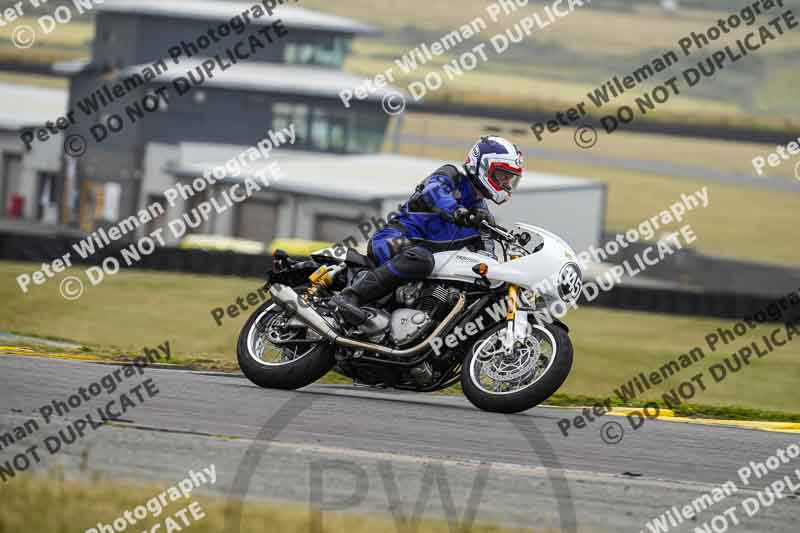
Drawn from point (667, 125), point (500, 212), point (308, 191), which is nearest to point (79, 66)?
point (308, 191)

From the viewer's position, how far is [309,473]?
21.4ft

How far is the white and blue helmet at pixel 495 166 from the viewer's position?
9.38m

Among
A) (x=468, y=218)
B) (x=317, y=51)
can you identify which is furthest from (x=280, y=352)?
(x=317, y=51)

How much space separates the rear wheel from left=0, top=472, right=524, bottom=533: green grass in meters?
3.67

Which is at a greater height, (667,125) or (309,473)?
(309,473)

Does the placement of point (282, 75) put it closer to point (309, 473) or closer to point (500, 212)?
point (500, 212)

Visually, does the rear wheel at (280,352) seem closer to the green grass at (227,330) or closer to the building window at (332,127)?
the green grass at (227,330)

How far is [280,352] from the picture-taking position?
989cm

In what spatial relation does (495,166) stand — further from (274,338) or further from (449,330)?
(274,338)

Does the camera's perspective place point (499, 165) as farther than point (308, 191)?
No

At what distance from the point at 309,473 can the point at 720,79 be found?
129285mm

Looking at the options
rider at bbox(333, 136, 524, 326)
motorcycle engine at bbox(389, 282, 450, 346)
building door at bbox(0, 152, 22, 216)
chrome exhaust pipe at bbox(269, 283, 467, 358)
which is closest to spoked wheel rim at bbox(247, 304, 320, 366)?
chrome exhaust pipe at bbox(269, 283, 467, 358)

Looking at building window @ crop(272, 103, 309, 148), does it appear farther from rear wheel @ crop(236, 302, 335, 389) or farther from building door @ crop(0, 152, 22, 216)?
rear wheel @ crop(236, 302, 335, 389)

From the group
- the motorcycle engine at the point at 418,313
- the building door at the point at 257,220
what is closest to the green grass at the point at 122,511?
the motorcycle engine at the point at 418,313
